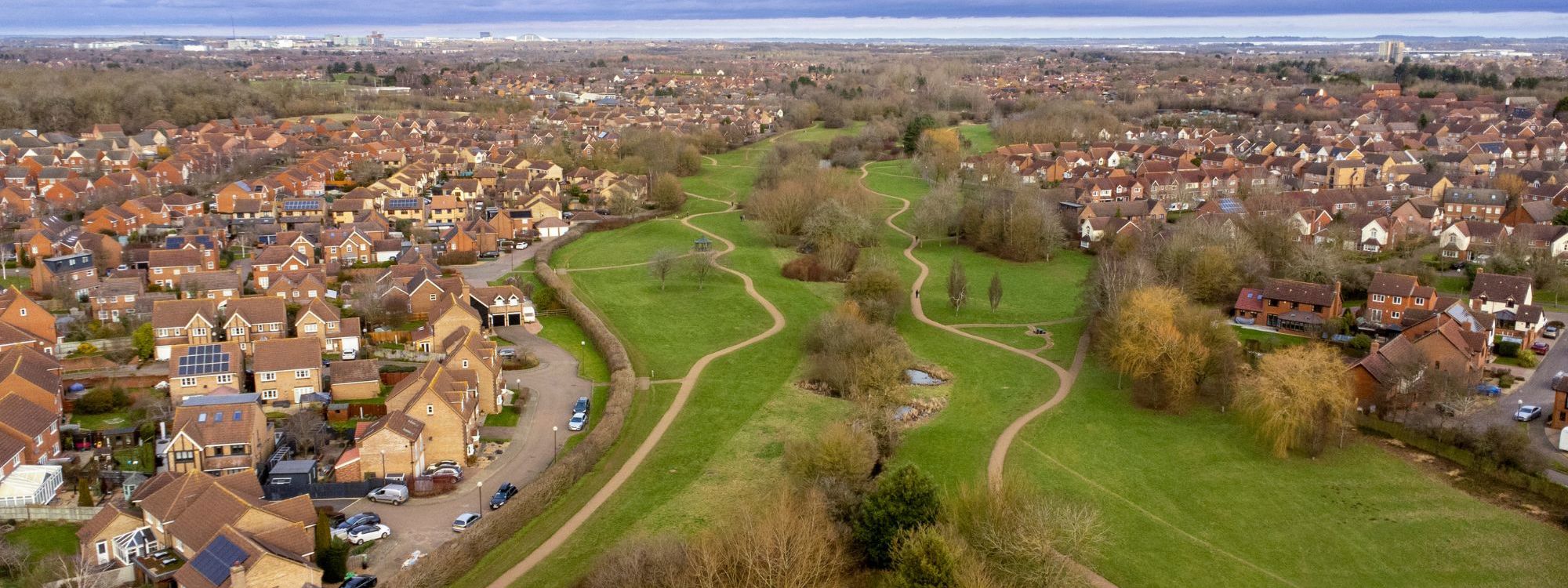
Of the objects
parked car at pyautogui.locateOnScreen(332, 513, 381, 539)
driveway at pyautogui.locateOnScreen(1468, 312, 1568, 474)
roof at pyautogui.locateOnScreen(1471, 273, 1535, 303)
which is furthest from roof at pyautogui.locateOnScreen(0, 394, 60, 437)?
roof at pyautogui.locateOnScreen(1471, 273, 1535, 303)

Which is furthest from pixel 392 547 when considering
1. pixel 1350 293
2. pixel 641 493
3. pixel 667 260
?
pixel 1350 293

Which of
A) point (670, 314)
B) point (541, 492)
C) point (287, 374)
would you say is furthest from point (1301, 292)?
point (287, 374)

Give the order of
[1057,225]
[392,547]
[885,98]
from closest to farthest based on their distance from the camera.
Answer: [392,547] < [1057,225] < [885,98]

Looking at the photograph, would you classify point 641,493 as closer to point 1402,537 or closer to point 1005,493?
point 1005,493

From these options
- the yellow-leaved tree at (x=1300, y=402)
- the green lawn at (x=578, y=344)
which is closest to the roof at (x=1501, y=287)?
the yellow-leaved tree at (x=1300, y=402)

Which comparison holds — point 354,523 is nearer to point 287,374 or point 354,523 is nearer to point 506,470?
point 506,470
